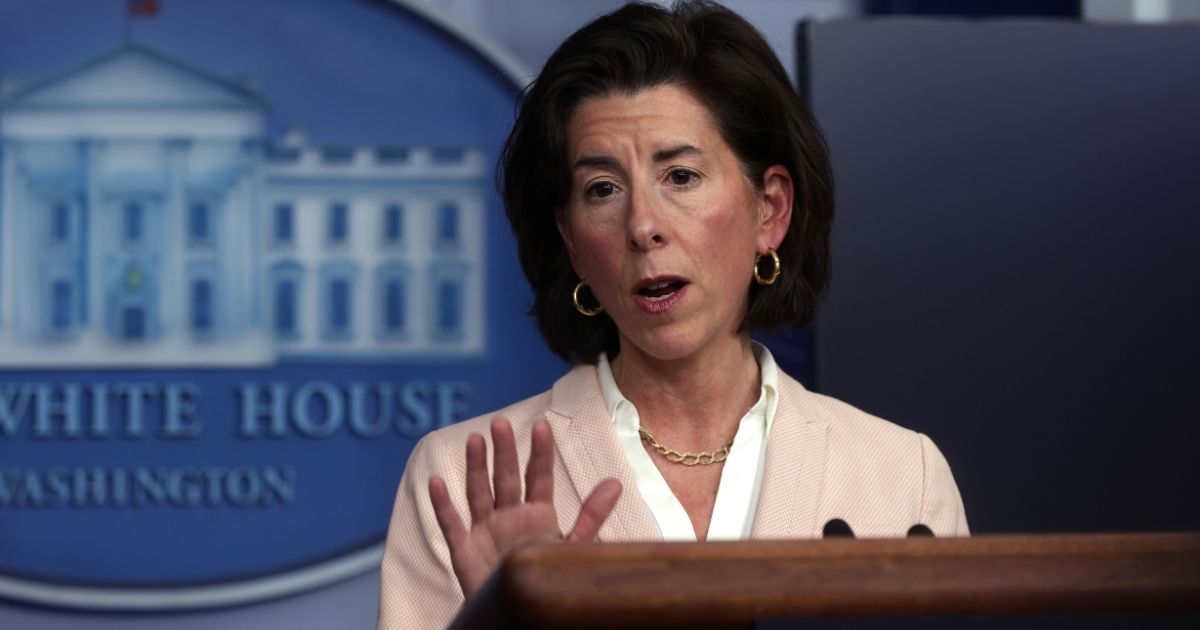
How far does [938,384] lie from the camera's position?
8.28 ft

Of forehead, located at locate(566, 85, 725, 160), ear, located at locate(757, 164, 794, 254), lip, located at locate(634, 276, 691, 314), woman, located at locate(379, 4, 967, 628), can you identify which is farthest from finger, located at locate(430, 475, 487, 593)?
ear, located at locate(757, 164, 794, 254)

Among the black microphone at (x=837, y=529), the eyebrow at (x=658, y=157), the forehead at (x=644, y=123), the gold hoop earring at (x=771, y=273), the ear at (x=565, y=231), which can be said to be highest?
the forehead at (x=644, y=123)

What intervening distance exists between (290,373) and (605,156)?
1.39 meters

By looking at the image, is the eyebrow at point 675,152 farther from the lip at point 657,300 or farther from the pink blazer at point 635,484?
the pink blazer at point 635,484

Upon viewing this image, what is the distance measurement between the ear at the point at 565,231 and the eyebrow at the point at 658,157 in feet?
0.34

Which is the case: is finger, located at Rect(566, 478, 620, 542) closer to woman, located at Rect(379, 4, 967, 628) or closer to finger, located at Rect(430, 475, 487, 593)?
finger, located at Rect(430, 475, 487, 593)

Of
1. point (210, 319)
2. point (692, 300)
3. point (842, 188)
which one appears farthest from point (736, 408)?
point (210, 319)

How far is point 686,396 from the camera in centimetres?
190

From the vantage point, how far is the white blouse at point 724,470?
180cm

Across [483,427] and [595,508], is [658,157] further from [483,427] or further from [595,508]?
[595,508]

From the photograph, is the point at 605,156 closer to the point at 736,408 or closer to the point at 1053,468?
the point at 736,408

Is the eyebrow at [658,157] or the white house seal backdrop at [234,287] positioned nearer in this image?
the eyebrow at [658,157]

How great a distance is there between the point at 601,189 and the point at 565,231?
132 mm

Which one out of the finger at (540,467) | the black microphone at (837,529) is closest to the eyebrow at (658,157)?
the finger at (540,467)
